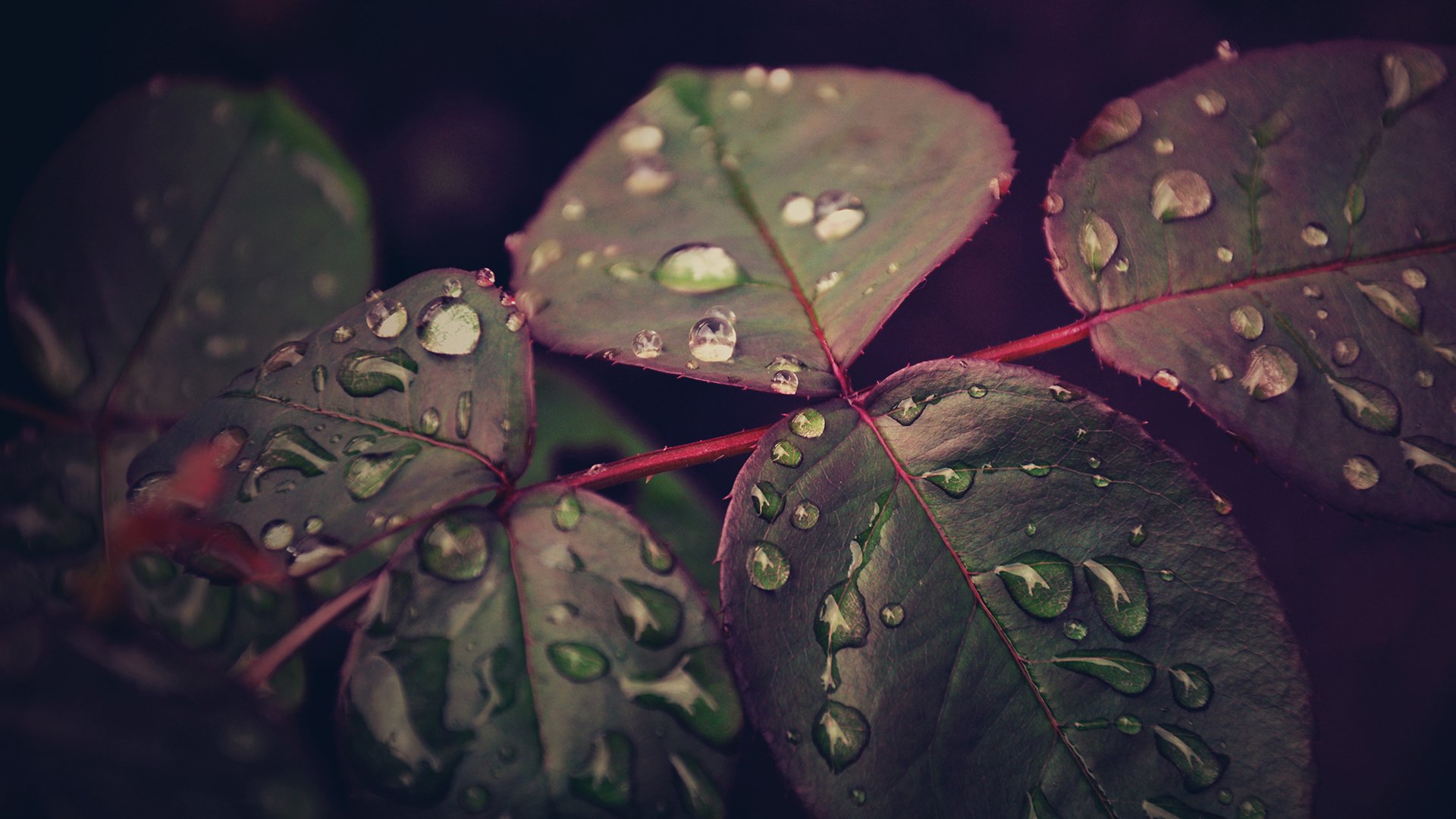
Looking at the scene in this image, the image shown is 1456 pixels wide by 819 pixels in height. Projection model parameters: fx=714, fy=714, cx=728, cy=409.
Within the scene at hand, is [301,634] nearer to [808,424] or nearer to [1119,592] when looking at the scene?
[808,424]

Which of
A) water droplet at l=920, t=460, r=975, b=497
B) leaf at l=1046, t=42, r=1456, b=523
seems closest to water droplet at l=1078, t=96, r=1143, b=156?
leaf at l=1046, t=42, r=1456, b=523

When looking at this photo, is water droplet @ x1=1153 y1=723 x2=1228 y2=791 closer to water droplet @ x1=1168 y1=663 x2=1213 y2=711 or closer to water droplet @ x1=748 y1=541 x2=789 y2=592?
water droplet @ x1=1168 y1=663 x2=1213 y2=711

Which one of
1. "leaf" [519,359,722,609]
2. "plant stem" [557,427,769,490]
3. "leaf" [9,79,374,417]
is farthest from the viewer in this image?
"leaf" [519,359,722,609]

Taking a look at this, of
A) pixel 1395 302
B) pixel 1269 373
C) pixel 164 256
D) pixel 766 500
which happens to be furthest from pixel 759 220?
pixel 164 256

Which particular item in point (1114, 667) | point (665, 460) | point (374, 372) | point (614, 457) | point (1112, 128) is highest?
point (1112, 128)

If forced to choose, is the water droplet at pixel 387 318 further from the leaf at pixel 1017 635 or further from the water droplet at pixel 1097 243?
the water droplet at pixel 1097 243

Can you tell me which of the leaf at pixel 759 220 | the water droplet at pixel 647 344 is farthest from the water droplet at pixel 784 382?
the water droplet at pixel 647 344
